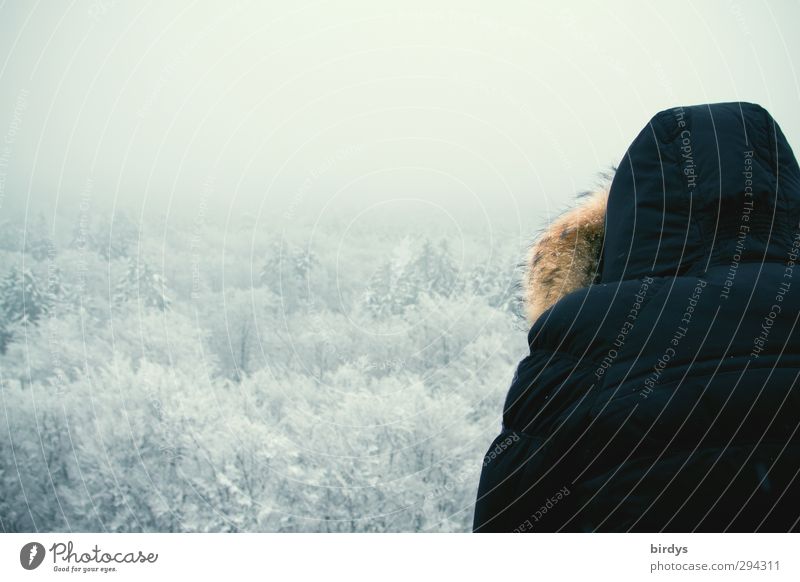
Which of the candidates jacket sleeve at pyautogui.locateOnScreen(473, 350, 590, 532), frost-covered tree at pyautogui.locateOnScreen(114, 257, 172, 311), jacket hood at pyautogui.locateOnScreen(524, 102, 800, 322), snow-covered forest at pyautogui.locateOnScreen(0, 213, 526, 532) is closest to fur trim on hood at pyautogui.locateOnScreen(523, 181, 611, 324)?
jacket hood at pyautogui.locateOnScreen(524, 102, 800, 322)

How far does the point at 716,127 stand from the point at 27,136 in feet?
5.48

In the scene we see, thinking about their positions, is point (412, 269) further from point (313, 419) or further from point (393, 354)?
point (313, 419)

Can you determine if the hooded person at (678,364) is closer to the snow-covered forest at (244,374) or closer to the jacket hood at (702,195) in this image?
the jacket hood at (702,195)

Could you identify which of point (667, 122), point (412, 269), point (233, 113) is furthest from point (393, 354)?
point (667, 122)

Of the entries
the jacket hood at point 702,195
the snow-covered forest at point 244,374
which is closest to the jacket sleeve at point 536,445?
the jacket hood at point 702,195

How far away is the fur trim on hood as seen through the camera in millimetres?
1069

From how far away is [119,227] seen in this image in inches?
80.8

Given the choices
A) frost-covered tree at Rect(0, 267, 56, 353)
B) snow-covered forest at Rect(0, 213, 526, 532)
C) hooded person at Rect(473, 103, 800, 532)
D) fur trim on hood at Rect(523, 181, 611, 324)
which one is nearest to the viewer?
hooded person at Rect(473, 103, 800, 532)

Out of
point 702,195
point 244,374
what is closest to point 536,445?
point 702,195

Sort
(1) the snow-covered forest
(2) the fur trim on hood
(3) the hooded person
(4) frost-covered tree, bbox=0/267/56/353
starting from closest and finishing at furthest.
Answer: (3) the hooded person, (2) the fur trim on hood, (4) frost-covered tree, bbox=0/267/56/353, (1) the snow-covered forest

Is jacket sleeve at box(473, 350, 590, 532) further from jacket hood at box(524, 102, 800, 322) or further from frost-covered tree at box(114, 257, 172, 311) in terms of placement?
frost-covered tree at box(114, 257, 172, 311)

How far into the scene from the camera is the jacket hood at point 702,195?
2.45ft

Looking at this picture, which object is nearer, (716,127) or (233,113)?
(716,127)

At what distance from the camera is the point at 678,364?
2.17 feet
